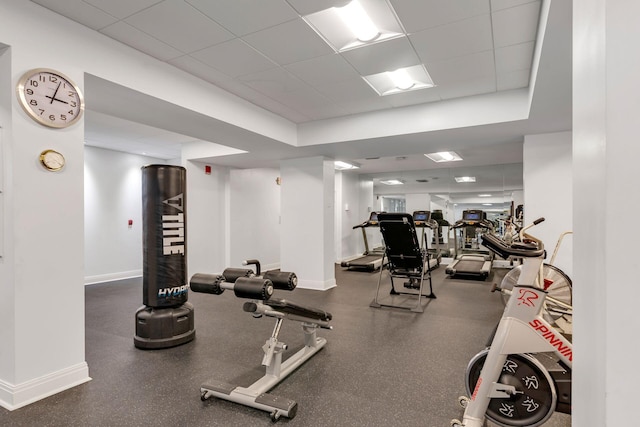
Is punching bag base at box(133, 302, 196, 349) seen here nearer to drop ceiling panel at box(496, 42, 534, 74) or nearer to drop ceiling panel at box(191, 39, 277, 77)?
drop ceiling panel at box(191, 39, 277, 77)

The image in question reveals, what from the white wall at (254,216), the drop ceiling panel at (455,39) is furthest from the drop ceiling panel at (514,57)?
the white wall at (254,216)

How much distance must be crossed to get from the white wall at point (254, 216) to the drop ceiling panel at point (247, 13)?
208 inches

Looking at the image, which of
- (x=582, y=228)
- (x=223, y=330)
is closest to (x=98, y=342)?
(x=223, y=330)

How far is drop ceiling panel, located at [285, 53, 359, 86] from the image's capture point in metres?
3.23

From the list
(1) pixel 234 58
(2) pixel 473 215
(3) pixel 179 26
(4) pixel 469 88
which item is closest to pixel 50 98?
(3) pixel 179 26

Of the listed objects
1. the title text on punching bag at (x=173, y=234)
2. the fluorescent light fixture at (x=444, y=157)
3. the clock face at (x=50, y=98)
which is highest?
the fluorescent light fixture at (x=444, y=157)

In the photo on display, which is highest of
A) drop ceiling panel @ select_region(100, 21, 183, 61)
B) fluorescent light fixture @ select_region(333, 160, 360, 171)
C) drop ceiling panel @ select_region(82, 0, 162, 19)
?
drop ceiling panel @ select_region(82, 0, 162, 19)

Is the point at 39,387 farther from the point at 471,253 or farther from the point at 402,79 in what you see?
the point at 471,253

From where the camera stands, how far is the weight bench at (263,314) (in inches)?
83.0

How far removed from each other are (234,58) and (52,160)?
1732mm

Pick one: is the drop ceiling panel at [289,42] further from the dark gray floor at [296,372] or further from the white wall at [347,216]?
the white wall at [347,216]

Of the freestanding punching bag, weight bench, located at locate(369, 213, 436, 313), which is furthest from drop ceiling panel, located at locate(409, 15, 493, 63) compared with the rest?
the freestanding punching bag

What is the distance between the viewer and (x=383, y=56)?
124 inches

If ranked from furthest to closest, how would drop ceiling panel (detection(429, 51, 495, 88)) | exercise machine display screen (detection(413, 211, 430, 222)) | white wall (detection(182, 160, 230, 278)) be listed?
1. exercise machine display screen (detection(413, 211, 430, 222))
2. white wall (detection(182, 160, 230, 278))
3. drop ceiling panel (detection(429, 51, 495, 88))
